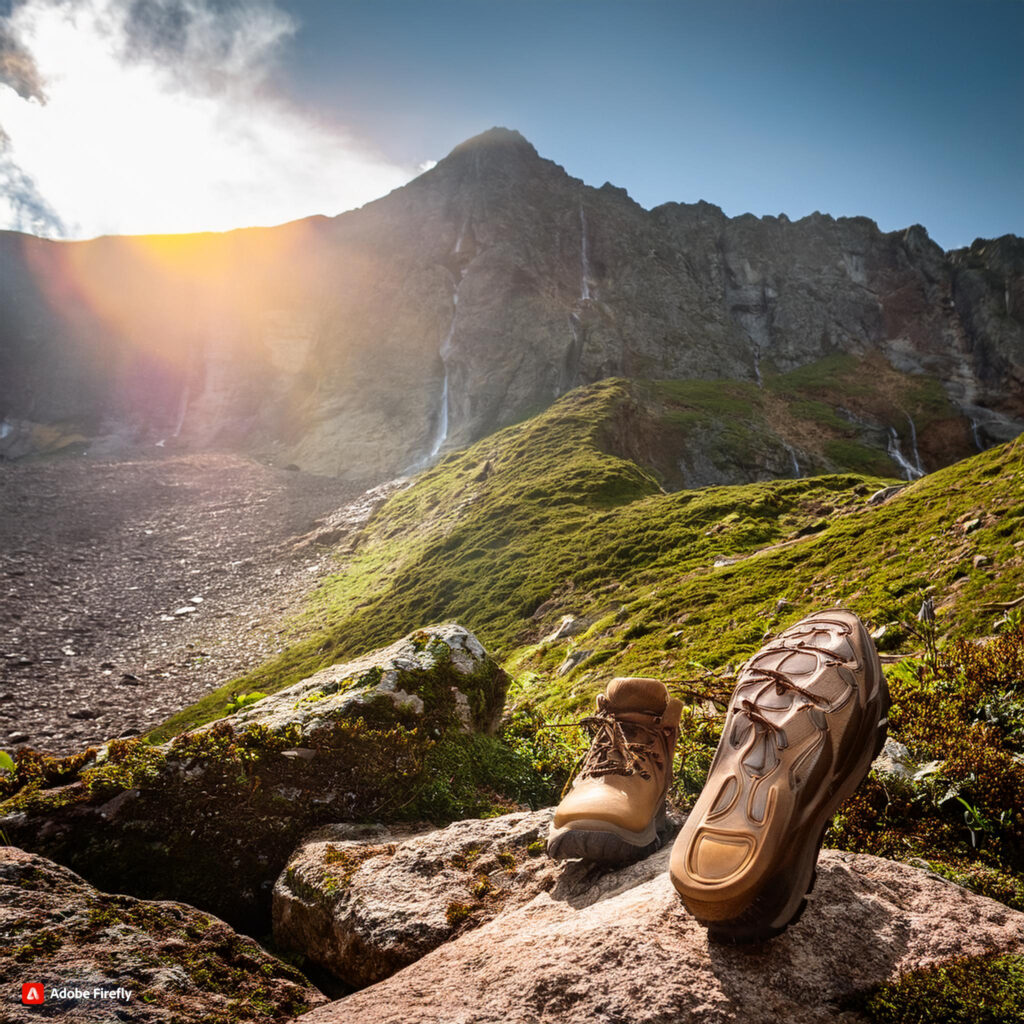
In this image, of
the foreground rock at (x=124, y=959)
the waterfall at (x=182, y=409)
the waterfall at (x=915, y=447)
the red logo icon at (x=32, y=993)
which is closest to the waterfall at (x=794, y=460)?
the waterfall at (x=915, y=447)

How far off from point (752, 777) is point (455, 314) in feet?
221

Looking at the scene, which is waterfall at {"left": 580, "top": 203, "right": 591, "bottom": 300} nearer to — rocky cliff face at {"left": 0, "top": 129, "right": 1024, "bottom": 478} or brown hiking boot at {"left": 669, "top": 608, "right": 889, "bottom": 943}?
rocky cliff face at {"left": 0, "top": 129, "right": 1024, "bottom": 478}

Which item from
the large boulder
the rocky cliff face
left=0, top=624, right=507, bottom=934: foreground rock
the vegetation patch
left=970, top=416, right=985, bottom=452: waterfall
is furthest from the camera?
the rocky cliff face

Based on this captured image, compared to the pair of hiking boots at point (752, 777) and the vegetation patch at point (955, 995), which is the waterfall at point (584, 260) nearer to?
the pair of hiking boots at point (752, 777)

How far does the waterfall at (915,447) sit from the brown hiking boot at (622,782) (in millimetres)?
57645

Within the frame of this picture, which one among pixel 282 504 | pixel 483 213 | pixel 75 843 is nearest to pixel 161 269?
pixel 483 213

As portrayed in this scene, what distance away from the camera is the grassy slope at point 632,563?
8.93 meters

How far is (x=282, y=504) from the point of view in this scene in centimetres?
4125

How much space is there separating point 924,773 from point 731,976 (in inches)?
81.2

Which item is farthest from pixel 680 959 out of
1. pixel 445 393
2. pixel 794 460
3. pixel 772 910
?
pixel 445 393

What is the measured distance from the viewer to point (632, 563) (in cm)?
1562

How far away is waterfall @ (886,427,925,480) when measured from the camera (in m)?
50.0

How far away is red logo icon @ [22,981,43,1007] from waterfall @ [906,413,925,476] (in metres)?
60.2

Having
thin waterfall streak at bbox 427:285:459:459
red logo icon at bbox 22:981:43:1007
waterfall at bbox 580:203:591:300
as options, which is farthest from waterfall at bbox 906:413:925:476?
red logo icon at bbox 22:981:43:1007
